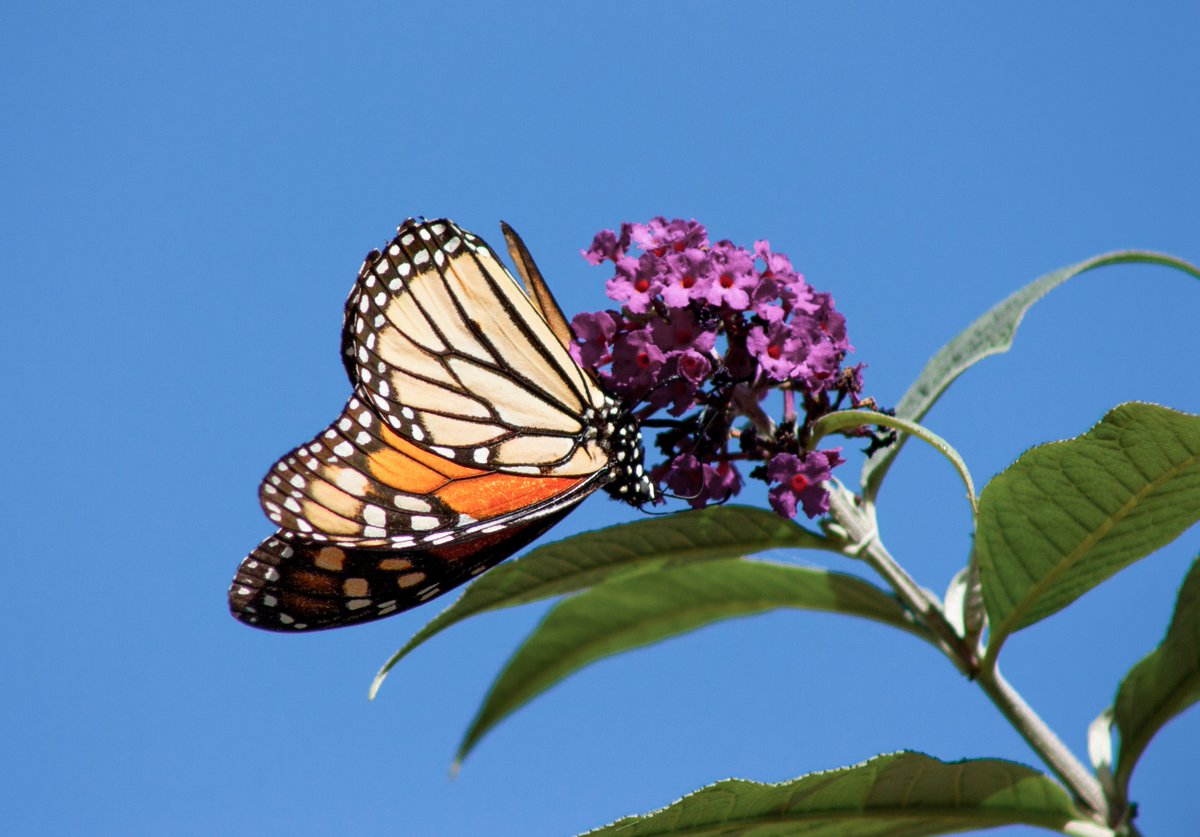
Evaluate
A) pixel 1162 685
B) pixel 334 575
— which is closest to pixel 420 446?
pixel 334 575

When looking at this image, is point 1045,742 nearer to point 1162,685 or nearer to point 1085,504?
point 1162,685

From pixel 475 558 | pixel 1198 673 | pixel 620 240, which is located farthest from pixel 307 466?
pixel 1198 673

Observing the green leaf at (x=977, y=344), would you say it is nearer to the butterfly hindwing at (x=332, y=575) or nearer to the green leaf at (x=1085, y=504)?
the green leaf at (x=1085, y=504)

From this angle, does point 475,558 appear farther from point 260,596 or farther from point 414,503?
point 260,596

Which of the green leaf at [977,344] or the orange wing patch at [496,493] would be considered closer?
the green leaf at [977,344]

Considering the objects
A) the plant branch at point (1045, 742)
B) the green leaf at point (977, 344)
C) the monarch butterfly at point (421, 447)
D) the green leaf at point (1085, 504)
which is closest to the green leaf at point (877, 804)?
the plant branch at point (1045, 742)
